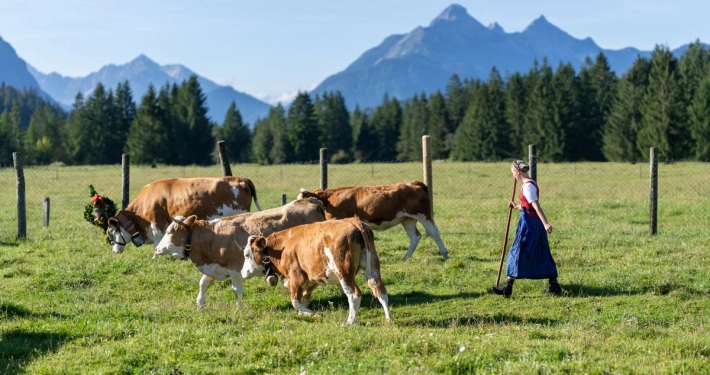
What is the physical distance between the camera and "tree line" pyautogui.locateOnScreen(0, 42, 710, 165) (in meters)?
63.0

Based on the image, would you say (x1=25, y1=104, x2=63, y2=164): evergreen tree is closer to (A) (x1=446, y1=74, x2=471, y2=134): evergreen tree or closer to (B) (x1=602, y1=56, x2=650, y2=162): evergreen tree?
(A) (x1=446, y1=74, x2=471, y2=134): evergreen tree

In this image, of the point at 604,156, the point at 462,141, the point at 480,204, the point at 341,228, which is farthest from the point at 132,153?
the point at 341,228

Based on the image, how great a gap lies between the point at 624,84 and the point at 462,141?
19.9 m

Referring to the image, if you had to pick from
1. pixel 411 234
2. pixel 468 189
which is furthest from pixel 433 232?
pixel 468 189

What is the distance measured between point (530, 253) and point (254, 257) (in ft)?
12.5

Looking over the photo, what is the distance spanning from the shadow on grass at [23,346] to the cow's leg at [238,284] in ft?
8.68

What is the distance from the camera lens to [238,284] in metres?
10.4

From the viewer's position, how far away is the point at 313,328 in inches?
326

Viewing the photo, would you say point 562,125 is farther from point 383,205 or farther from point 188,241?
point 188,241

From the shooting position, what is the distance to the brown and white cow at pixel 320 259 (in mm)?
8961

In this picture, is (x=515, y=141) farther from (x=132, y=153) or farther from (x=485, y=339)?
(x=485, y=339)

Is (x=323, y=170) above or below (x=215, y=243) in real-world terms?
above

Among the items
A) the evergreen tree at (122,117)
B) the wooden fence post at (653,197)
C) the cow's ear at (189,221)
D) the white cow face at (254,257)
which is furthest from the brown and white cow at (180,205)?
the evergreen tree at (122,117)

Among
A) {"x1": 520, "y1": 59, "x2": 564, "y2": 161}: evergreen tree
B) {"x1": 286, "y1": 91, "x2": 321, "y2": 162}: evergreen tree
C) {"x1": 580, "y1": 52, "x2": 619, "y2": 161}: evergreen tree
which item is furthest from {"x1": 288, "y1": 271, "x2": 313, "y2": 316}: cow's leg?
{"x1": 286, "y1": 91, "x2": 321, "y2": 162}: evergreen tree
